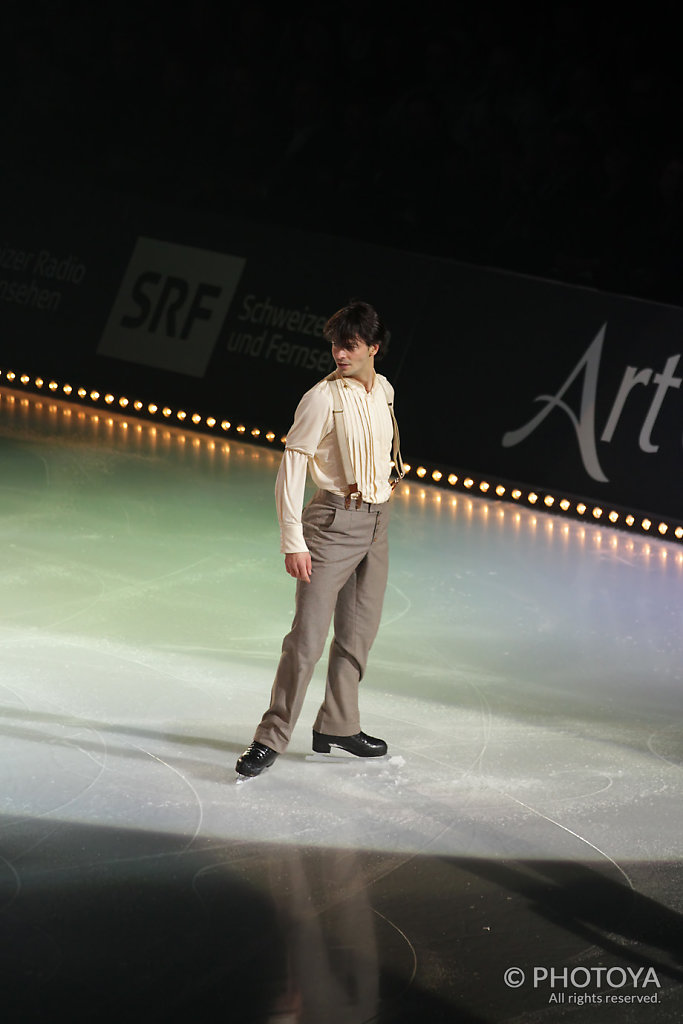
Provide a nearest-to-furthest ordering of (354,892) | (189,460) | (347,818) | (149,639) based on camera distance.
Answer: (354,892) < (347,818) < (149,639) < (189,460)

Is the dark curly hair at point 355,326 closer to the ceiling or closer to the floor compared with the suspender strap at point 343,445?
closer to the ceiling

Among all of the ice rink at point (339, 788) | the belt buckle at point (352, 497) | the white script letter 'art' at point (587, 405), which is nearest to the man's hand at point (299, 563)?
the belt buckle at point (352, 497)

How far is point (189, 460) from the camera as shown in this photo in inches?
433

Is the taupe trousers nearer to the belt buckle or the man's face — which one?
the belt buckle

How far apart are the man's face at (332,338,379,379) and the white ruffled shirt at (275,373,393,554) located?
5 centimetres

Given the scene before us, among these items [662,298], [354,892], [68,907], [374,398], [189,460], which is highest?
[662,298]

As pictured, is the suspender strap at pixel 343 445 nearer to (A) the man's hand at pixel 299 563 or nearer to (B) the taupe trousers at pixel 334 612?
(B) the taupe trousers at pixel 334 612

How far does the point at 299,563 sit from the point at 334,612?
0.51 meters

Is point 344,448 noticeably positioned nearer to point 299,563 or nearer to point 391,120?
point 299,563

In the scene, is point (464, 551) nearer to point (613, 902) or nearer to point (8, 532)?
point (8, 532)

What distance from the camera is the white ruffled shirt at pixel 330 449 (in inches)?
220

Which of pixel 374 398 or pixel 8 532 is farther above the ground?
pixel 374 398

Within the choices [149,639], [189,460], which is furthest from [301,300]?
[149,639]

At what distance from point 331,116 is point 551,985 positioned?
32.1ft
